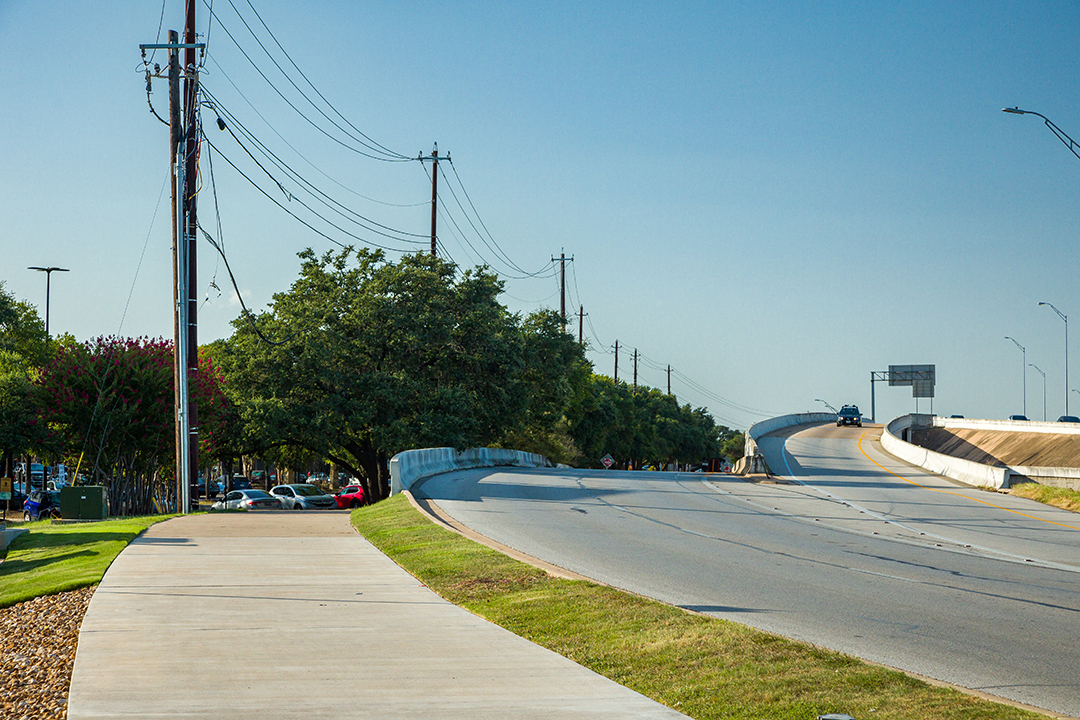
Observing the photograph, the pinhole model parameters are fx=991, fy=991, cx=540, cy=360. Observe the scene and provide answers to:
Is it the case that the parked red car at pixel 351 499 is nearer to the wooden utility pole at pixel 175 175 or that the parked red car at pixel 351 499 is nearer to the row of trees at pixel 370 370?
the row of trees at pixel 370 370

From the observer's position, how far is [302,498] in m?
39.2

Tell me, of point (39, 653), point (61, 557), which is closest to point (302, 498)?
point (61, 557)

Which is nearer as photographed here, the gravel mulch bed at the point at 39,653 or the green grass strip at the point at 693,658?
the green grass strip at the point at 693,658

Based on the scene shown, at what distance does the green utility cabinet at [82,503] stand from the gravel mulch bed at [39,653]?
461 inches

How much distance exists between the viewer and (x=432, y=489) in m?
27.9

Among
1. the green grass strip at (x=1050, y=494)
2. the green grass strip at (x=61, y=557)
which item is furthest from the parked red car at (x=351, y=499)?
the green grass strip at (x=1050, y=494)

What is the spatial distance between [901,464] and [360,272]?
2760 centimetres

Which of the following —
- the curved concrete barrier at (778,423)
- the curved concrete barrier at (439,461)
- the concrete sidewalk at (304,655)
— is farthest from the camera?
the curved concrete barrier at (778,423)

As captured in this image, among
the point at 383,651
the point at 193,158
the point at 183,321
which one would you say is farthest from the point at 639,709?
the point at 193,158

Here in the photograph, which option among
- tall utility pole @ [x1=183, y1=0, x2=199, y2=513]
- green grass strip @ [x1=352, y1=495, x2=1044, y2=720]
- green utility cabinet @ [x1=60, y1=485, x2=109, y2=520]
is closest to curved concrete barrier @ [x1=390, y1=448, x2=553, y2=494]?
tall utility pole @ [x1=183, y1=0, x2=199, y2=513]

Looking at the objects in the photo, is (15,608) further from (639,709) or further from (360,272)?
(360,272)

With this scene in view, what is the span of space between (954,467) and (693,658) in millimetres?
34330

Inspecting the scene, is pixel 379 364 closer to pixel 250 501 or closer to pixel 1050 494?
pixel 250 501

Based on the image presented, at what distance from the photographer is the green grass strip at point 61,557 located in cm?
1136
